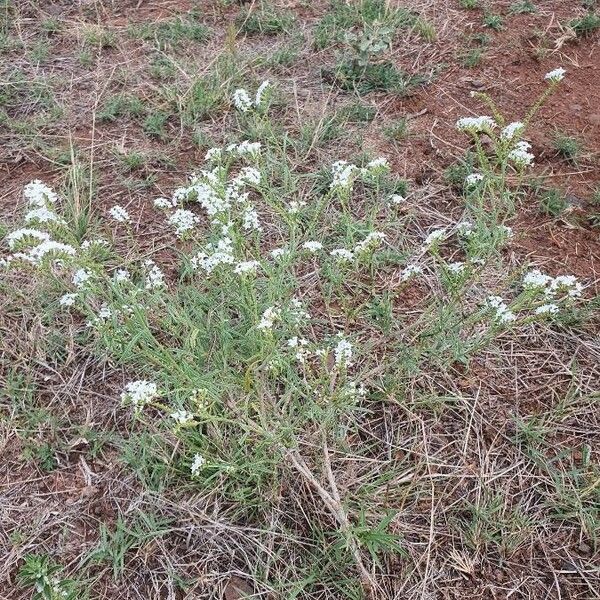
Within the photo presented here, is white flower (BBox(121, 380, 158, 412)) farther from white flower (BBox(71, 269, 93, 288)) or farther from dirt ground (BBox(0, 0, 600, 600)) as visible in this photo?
dirt ground (BBox(0, 0, 600, 600))

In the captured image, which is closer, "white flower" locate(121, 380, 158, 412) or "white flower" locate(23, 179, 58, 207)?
"white flower" locate(121, 380, 158, 412)

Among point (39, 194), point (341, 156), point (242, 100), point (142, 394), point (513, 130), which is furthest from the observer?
point (341, 156)

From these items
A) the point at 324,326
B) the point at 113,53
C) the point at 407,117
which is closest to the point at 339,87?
the point at 407,117

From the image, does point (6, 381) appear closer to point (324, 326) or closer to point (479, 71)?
point (324, 326)

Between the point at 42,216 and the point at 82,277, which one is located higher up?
the point at 42,216

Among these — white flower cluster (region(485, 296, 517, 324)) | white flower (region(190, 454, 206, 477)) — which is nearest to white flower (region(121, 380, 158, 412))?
white flower (region(190, 454, 206, 477))

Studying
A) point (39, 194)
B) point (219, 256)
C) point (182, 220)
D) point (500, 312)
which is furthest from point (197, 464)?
point (500, 312)

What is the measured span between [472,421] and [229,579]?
88 centimetres

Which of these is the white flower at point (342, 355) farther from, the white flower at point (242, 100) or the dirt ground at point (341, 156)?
the white flower at point (242, 100)

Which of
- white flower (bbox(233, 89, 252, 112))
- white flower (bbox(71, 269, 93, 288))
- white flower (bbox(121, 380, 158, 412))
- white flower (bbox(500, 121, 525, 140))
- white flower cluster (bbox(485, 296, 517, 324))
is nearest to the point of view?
white flower (bbox(121, 380, 158, 412))

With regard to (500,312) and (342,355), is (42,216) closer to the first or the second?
(342,355)

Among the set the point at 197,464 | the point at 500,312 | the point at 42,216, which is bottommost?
the point at 197,464

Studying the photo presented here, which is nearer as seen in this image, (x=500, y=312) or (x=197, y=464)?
(x=197, y=464)

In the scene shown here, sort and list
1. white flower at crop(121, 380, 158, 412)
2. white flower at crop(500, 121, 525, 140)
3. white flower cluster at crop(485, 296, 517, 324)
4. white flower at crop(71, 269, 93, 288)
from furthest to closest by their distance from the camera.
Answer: white flower at crop(500, 121, 525, 140)
white flower cluster at crop(485, 296, 517, 324)
white flower at crop(71, 269, 93, 288)
white flower at crop(121, 380, 158, 412)
